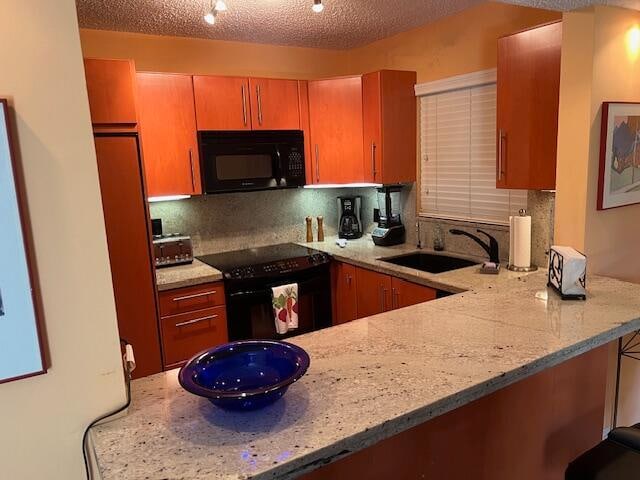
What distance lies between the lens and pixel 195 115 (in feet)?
10.1

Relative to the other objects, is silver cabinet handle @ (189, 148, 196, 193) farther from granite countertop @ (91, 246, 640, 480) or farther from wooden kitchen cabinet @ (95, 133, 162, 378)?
granite countertop @ (91, 246, 640, 480)

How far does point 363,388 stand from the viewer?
126cm

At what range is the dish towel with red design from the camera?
3.05 metres

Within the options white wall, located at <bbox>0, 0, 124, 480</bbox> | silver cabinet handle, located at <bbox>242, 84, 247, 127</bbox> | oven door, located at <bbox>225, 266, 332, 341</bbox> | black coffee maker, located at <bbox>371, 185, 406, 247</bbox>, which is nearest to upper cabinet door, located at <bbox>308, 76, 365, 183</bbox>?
black coffee maker, located at <bbox>371, 185, 406, 247</bbox>

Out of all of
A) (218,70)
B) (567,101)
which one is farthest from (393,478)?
(218,70)

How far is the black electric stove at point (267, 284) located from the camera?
2973 mm

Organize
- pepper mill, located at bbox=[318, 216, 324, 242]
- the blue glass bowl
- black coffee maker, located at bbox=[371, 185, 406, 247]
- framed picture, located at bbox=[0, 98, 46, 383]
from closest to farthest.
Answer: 1. framed picture, located at bbox=[0, 98, 46, 383]
2. the blue glass bowl
3. black coffee maker, located at bbox=[371, 185, 406, 247]
4. pepper mill, located at bbox=[318, 216, 324, 242]

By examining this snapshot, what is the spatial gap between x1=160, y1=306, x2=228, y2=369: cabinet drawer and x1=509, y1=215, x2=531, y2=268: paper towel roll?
5.75ft

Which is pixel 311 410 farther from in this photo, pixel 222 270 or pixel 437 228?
pixel 437 228

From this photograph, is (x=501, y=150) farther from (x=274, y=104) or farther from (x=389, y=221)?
(x=274, y=104)

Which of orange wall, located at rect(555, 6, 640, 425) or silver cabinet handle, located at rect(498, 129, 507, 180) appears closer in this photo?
orange wall, located at rect(555, 6, 640, 425)

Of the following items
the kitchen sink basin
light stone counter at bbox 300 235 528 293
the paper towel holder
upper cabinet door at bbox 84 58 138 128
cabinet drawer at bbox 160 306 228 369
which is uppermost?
upper cabinet door at bbox 84 58 138 128

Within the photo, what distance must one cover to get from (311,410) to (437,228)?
2.42m

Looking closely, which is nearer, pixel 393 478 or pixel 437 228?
pixel 393 478
